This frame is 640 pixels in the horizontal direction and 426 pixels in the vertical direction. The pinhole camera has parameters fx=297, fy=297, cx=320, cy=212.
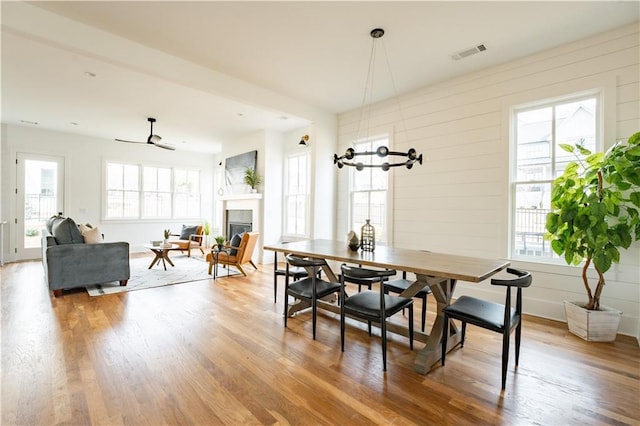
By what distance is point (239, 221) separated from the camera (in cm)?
732

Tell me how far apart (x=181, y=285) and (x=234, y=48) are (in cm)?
349

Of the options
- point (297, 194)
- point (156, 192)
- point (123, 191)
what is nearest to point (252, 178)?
point (297, 194)

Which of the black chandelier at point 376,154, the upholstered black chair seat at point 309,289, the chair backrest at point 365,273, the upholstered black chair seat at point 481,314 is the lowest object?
the upholstered black chair seat at point 309,289

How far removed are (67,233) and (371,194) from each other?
4.70 metres

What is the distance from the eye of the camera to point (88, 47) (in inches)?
122

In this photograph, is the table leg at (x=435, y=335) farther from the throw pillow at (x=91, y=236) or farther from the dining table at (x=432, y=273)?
the throw pillow at (x=91, y=236)

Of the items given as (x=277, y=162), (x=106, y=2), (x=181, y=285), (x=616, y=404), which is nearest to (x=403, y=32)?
(x=106, y=2)

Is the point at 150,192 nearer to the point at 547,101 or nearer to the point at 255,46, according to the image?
the point at 255,46

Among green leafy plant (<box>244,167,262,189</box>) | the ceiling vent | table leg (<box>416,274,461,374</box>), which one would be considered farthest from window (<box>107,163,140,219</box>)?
table leg (<box>416,274,461,374</box>)

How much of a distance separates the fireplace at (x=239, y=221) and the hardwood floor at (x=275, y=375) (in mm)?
3663

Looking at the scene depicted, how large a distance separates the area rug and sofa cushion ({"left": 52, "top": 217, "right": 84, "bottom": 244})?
738 mm

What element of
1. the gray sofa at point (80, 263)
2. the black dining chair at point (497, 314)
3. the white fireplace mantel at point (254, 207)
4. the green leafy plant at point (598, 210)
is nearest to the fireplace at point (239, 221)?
the white fireplace mantel at point (254, 207)

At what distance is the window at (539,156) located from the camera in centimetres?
335

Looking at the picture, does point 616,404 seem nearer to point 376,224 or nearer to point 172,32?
point 376,224
